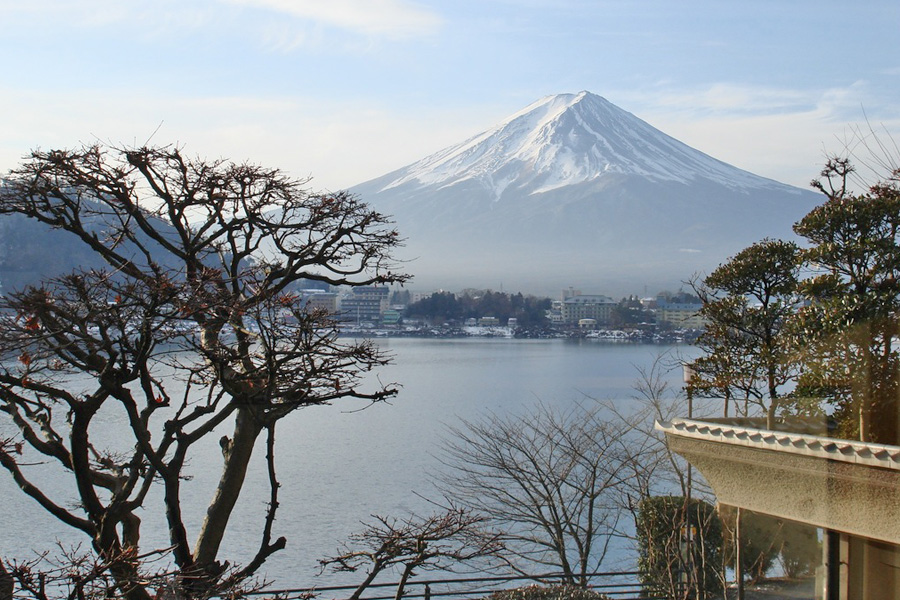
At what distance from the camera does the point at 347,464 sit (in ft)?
54.2

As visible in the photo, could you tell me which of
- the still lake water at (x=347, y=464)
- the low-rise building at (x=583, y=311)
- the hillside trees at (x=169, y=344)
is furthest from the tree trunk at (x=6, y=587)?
the low-rise building at (x=583, y=311)

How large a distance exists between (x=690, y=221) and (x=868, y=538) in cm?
10631

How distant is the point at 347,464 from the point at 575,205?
322ft

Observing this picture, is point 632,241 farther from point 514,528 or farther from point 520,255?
point 514,528

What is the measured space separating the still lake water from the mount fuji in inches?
2591

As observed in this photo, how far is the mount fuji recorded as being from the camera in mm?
101625

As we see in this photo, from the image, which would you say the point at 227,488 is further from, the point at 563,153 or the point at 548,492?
the point at 563,153

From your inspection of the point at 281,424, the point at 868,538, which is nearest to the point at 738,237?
the point at 281,424

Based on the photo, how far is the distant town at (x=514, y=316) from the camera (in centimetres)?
4813

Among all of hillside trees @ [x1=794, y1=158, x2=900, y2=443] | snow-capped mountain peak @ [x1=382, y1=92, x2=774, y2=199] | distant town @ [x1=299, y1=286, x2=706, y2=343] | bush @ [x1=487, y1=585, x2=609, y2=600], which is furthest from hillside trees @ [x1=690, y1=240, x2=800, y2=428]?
snow-capped mountain peak @ [x1=382, y1=92, x2=774, y2=199]

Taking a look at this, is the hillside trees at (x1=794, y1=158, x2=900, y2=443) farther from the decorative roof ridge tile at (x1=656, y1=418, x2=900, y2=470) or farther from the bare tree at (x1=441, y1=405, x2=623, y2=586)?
the bare tree at (x1=441, y1=405, x2=623, y2=586)

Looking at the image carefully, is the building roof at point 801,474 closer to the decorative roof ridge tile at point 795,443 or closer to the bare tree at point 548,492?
the decorative roof ridge tile at point 795,443

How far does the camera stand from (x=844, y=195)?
831 cm

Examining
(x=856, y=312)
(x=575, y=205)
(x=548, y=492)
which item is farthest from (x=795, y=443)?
(x=575, y=205)
